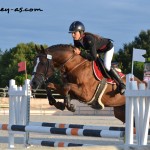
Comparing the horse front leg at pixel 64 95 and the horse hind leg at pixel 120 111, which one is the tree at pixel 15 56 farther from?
the horse front leg at pixel 64 95

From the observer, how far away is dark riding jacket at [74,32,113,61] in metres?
7.89

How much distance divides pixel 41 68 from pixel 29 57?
197ft

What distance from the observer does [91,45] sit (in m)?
7.89

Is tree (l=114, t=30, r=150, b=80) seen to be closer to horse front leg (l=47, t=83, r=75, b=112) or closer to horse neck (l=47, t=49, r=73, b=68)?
horse neck (l=47, t=49, r=73, b=68)

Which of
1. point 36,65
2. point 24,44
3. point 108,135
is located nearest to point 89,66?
point 36,65

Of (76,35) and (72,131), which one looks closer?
(72,131)

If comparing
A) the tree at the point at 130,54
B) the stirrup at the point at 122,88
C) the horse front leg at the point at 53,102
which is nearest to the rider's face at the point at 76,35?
the horse front leg at the point at 53,102

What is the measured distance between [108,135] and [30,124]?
6.63 feet

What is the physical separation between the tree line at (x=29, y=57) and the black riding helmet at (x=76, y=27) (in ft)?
144

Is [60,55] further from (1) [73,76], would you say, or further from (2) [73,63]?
(1) [73,76]

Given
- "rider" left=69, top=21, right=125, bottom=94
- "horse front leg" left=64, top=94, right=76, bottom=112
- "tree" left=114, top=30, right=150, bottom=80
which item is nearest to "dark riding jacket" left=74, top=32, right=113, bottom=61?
"rider" left=69, top=21, right=125, bottom=94

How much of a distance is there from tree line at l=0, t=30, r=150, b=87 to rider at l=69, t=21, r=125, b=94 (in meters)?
43.7

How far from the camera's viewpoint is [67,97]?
7.54 metres

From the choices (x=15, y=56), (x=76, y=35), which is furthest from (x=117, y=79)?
(x=15, y=56)
